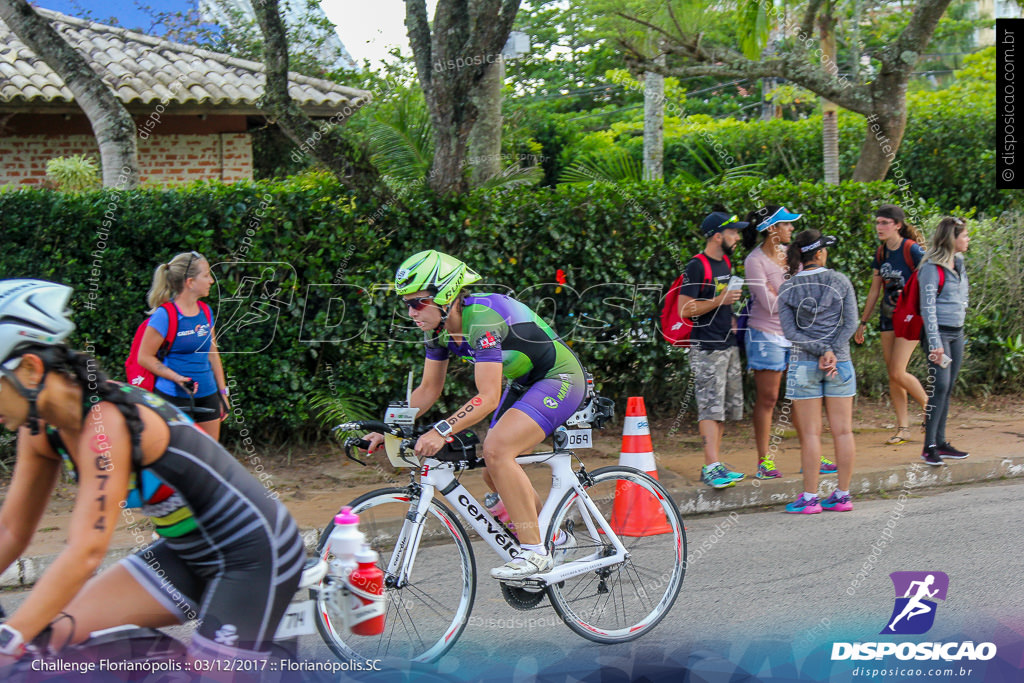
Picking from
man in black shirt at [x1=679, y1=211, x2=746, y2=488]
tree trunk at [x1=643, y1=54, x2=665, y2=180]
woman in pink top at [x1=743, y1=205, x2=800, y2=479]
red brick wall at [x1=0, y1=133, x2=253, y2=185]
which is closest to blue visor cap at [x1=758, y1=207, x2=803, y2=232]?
woman in pink top at [x1=743, y1=205, x2=800, y2=479]

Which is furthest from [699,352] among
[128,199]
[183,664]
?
[183,664]

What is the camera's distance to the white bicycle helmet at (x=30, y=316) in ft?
8.12

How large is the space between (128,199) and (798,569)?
571 centimetres

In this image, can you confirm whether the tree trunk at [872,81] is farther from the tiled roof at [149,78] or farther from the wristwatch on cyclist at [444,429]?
the wristwatch on cyclist at [444,429]

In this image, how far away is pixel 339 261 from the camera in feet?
26.5

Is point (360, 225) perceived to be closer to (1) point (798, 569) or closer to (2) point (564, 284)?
(2) point (564, 284)

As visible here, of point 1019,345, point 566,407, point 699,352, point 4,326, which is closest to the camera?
point 4,326

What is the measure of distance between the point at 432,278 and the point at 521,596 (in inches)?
60.9

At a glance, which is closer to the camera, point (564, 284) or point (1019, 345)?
point (564, 284)

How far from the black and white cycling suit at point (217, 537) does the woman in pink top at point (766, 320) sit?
5.42 meters

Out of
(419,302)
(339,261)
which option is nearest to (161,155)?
(339,261)

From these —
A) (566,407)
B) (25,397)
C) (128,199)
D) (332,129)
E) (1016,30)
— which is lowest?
(566,407)

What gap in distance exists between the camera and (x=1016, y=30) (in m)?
11.2

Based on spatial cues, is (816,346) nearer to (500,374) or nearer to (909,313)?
(909,313)
